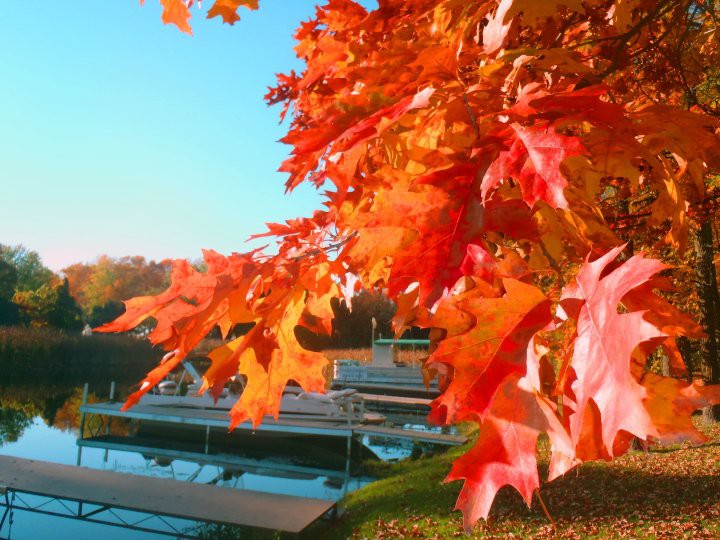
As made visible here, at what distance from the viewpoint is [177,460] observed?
12.7 meters

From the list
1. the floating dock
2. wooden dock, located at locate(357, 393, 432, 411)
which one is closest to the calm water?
the floating dock

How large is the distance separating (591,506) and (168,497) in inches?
203

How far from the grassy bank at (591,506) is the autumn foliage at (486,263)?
4555mm

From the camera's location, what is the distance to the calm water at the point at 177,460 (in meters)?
8.68

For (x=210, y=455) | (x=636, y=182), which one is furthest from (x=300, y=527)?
(x=210, y=455)

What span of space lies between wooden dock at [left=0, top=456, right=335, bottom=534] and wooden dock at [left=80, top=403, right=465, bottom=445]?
141 inches

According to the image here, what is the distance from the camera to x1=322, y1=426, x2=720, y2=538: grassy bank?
5441 millimetres

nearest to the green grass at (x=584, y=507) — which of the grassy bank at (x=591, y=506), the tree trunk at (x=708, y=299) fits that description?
the grassy bank at (x=591, y=506)

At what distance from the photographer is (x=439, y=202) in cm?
104

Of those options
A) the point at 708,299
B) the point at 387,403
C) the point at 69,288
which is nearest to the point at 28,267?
the point at 69,288

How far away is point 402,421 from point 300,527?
375 inches

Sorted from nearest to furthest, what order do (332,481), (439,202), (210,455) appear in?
(439,202) < (332,481) < (210,455)

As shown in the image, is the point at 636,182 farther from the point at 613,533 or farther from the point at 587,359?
the point at 613,533

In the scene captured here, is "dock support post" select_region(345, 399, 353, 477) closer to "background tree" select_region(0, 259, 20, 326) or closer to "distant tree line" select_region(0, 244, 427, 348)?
"distant tree line" select_region(0, 244, 427, 348)
